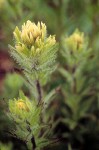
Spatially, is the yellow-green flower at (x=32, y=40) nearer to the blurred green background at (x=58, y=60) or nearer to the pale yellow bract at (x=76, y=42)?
the blurred green background at (x=58, y=60)

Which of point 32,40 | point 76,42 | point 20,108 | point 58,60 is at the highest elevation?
point 58,60

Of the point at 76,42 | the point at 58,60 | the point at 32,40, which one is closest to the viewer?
the point at 32,40

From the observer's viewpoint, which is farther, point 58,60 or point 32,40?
point 58,60

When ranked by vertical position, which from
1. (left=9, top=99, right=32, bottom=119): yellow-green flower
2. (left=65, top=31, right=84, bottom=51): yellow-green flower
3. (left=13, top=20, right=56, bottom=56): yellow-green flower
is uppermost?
(left=65, top=31, right=84, bottom=51): yellow-green flower

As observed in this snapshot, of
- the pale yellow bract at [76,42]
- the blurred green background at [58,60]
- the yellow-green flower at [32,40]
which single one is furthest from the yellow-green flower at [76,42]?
the yellow-green flower at [32,40]

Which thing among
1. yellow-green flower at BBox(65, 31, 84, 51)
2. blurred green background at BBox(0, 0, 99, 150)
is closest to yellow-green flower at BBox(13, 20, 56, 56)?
blurred green background at BBox(0, 0, 99, 150)

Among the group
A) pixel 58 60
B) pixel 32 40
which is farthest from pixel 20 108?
pixel 58 60

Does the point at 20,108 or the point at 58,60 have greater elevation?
the point at 58,60

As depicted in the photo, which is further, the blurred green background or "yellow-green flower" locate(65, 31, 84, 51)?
the blurred green background

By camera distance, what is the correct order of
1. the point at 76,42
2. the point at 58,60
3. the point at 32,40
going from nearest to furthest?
the point at 32,40 < the point at 76,42 < the point at 58,60

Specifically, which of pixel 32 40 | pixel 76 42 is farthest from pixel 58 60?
pixel 32 40

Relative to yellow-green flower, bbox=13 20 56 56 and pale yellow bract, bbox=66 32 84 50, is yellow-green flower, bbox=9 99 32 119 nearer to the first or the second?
yellow-green flower, bbox=13 20 56 56

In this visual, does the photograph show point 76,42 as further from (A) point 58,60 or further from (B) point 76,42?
(A) point 58,60
